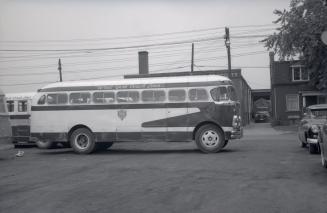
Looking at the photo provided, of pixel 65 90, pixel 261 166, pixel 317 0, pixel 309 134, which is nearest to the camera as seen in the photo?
pixel 261 166

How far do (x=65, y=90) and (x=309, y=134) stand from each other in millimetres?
9156

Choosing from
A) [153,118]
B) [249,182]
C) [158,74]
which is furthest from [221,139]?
[158,74]

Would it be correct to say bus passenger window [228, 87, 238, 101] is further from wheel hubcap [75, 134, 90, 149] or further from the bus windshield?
wheel hubcap [75, 134, 90, 149]

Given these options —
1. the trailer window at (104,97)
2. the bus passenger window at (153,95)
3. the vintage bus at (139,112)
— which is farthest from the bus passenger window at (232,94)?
the trailer window at (104,97)

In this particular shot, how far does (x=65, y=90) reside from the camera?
19.4 meters

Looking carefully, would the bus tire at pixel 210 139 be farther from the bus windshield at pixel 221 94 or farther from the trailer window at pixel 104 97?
the trailer window at pixel 104 97

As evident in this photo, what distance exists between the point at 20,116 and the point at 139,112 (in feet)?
25.1

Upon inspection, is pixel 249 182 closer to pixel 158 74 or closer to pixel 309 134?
pixel 309 134

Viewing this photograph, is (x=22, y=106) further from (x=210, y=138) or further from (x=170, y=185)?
(x=170, y=185)

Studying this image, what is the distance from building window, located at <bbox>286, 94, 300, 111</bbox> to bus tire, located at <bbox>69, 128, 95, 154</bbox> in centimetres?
3489

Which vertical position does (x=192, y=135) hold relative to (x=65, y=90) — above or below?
below

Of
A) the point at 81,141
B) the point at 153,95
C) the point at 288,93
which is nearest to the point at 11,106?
the point at 81,141

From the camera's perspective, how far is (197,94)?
715 inches

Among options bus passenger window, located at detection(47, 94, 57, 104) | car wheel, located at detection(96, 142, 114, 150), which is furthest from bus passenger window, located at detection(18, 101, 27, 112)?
car wheel, located at detection(96, 142, 114, 150)
